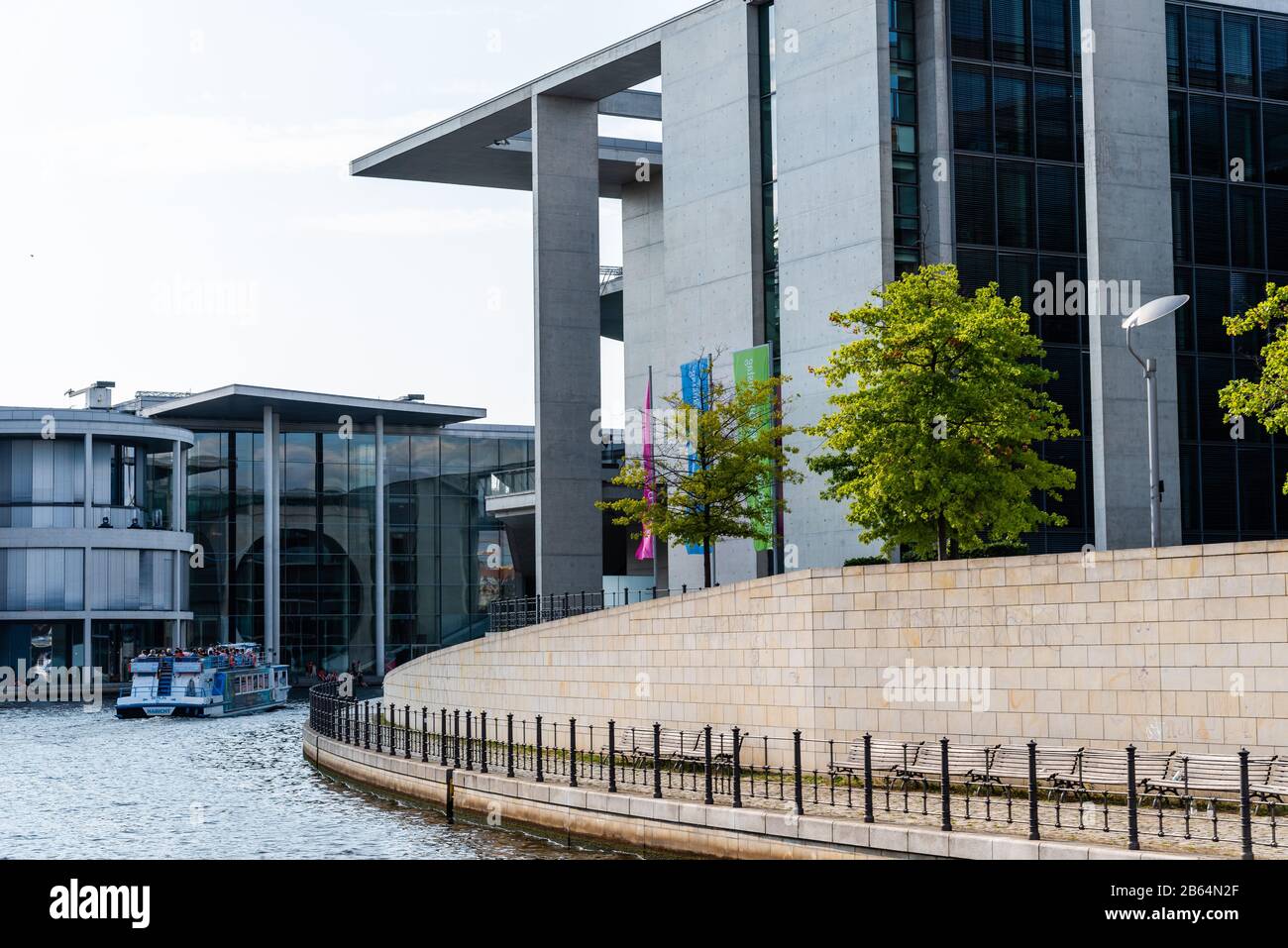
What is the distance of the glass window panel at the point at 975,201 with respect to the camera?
4212 cm

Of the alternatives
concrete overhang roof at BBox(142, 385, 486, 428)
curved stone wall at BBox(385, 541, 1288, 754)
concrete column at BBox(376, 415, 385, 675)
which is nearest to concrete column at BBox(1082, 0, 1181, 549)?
curved stone wall at BBox(385, 541, 1288, 754)

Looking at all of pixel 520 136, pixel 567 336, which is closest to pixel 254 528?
pixel 520 136

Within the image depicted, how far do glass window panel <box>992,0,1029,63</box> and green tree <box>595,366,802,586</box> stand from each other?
33.6 ft

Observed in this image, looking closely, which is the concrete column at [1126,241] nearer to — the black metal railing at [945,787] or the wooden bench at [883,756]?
the black metal railing at [945,787]

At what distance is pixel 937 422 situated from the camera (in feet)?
105

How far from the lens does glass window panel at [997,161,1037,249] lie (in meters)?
42.4

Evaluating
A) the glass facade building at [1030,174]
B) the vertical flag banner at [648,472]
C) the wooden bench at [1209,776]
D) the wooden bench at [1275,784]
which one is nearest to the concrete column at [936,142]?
the glass facade building at [1030,174]

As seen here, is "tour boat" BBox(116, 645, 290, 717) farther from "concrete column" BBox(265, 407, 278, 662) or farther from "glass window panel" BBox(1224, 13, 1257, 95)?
"glass window panel" BBox(1224, 13, 1257, 95)

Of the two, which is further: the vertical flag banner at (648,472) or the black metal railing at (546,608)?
the black metal railing at (546,608)

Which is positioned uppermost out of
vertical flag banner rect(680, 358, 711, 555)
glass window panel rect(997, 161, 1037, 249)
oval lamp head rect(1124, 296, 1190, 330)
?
glass window panel rect(997, 161, 1037, 249)

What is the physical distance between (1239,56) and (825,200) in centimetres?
1232

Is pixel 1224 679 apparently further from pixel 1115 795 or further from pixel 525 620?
pixel 525 620

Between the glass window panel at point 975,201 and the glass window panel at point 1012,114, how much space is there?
80cm
